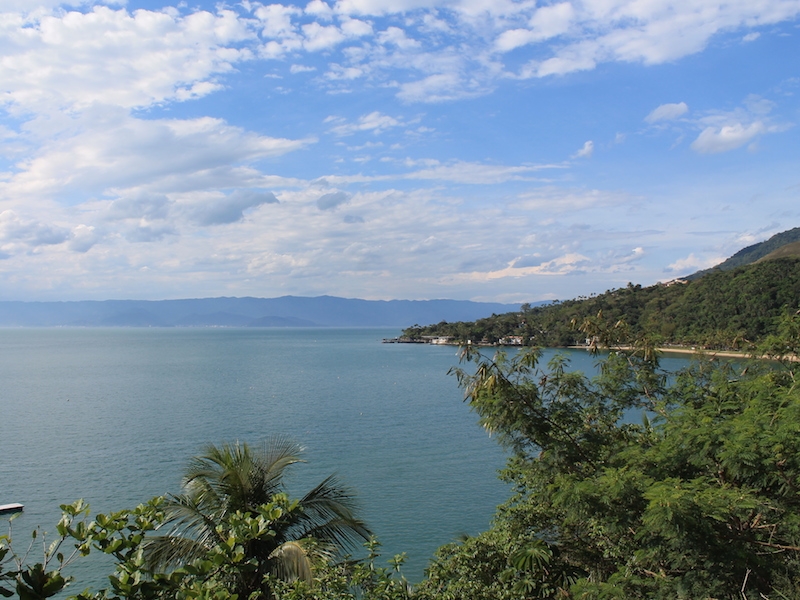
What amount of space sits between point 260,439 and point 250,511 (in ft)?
71.4

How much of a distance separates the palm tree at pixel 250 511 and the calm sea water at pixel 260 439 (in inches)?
234

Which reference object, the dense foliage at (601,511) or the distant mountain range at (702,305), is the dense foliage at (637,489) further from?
the distant mountain range at (702,305)

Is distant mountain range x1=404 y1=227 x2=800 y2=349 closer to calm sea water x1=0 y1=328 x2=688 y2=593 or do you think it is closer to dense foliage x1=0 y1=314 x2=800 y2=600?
calm sea water x1=0 y1=328 x2=688 y2=593

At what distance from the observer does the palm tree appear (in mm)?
8641

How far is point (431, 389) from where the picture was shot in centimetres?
5316

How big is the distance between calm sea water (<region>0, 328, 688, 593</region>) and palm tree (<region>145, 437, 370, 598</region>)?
5948mm

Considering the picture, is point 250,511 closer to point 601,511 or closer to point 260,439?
point 601,511

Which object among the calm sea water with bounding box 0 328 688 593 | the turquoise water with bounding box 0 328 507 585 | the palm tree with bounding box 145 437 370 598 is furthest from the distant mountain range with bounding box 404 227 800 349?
the palm tree with bounding box 145 437 370 598

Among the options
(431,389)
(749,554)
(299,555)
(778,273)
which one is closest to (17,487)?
(299,555)

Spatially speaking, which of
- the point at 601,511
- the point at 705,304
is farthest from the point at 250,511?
the point at 705,304

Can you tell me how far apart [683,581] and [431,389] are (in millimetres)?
46188

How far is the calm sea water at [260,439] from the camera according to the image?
19359mm

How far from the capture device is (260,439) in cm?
2959

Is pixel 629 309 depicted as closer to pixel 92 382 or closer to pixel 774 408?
pixel 92 382
